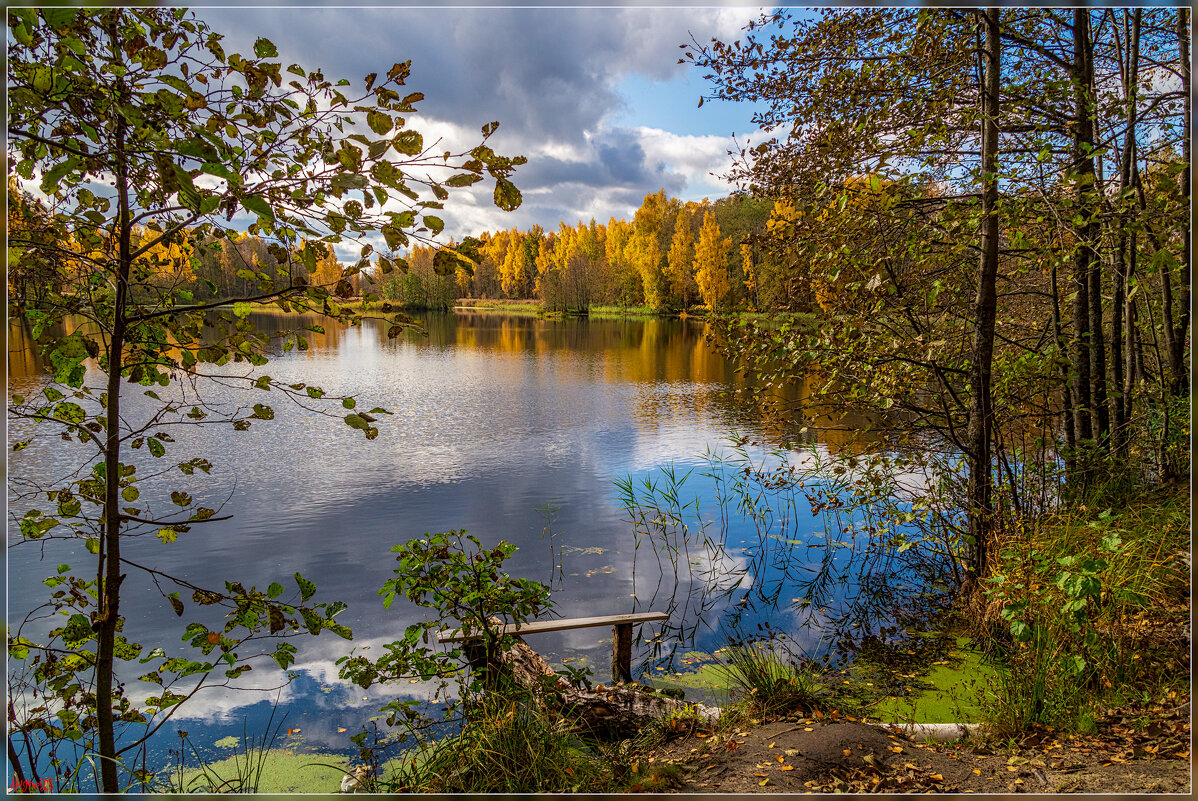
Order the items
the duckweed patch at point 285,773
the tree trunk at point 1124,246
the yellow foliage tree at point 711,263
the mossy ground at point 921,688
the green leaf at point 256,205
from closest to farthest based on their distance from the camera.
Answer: the green leaf at point 256,205 → the duckweed patch at point 285,773 → the mossy ground at point 921,688 → the tree trunk at point 1124,246 → the yellow foliage tree at point 711,263

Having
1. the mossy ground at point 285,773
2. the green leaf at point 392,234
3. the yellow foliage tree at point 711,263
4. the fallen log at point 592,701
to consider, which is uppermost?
the yellow foliage tree at point 711,263

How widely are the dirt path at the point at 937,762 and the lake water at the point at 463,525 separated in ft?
5.97

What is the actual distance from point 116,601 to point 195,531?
6.05 metres

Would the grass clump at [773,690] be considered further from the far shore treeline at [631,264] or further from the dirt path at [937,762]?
the far shore treeline at [631,264]

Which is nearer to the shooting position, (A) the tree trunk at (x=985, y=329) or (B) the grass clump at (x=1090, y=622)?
(B) the grass clump at (x=1090, y=622)

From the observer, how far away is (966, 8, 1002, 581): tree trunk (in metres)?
4.23

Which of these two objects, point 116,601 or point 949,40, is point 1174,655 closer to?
point 949,40

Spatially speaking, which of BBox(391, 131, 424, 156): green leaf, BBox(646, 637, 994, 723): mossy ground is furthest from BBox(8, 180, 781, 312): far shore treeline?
BBox(391, 131, 424, 156): green leaf

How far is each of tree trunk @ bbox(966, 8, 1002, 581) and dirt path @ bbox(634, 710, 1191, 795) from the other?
1847 mm

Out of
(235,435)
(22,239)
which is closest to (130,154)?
(22,239)

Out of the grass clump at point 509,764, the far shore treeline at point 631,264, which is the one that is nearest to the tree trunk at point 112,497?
the grass clump at point 509,764

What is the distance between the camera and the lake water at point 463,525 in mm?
4848

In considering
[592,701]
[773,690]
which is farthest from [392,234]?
[773,690]

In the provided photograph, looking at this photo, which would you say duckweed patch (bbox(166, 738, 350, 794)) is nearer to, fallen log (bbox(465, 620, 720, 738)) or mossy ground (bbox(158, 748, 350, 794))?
mossy ground (bbox(158, 748, 350, 794))
